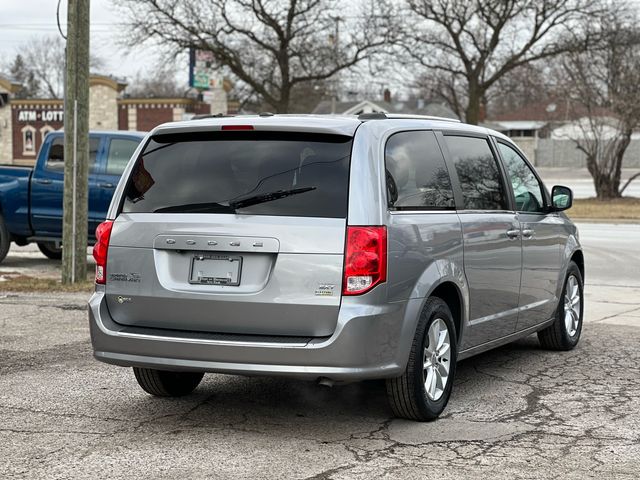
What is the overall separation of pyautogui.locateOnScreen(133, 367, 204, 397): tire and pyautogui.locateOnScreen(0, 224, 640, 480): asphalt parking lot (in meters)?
0.08

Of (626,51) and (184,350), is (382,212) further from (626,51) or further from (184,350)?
(626,51)

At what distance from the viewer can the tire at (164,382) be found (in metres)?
6.48

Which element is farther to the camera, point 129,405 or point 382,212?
point 129,405

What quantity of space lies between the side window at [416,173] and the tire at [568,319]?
2311mm

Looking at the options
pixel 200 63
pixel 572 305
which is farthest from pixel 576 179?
pixel 572 305

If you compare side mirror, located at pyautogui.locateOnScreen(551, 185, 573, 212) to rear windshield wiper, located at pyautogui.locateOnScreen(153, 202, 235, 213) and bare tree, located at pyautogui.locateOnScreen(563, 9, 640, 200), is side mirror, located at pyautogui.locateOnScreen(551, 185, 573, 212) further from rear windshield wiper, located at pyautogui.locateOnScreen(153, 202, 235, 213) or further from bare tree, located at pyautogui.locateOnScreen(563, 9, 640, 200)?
bare tree, located at pyautogui.locateOnScreen(563, 9, 640, 200)

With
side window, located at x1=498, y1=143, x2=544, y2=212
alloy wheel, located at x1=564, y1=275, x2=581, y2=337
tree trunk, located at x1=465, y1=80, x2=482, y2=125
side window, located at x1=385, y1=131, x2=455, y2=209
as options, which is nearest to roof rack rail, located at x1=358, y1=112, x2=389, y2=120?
side window, located at x1=385, y1=131, x2=455, y2=209

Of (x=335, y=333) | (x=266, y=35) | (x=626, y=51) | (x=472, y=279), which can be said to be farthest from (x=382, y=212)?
(x=266, y=35)

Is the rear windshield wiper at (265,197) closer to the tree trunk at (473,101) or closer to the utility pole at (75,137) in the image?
the utility pole at (75,137)

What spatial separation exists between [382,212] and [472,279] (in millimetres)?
1206

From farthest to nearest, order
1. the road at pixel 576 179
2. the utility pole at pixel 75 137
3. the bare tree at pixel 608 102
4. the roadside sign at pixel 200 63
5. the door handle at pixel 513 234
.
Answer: the road at pixel 576 179
the roadside sign at pixel 200 63
the bare tree at pixel 608 102
the utility pole at pixel 75 137
the door handle at pixel 513 234

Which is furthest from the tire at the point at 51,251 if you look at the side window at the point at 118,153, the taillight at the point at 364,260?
the taillight at the point at 364,260

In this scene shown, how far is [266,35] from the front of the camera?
45.0 m

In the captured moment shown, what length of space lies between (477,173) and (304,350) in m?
2.18
